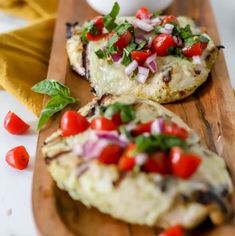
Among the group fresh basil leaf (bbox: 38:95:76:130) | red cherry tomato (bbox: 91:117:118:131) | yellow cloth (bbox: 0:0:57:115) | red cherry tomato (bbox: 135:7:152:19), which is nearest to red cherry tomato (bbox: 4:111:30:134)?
yellow cloth (bbox: 0:0:57:115)

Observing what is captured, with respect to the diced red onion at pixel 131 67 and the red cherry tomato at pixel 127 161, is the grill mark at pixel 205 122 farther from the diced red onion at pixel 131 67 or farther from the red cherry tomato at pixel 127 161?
the red cherry tomato at pixel 127 161

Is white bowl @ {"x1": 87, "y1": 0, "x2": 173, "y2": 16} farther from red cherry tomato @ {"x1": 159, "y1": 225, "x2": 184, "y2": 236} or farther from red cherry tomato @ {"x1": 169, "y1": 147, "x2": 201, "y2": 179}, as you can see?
red cherry tomato @ {"x1": 159, "y1": 225, "x2": 184, "y2": 236}

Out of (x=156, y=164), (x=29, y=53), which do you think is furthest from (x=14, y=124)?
(x=156, y=164)

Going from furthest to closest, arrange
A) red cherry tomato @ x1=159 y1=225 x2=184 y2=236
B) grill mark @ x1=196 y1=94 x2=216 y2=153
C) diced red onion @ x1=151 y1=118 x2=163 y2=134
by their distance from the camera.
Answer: grill mark @ x1=196 y1=94 x2=216 y2=153 → diced red onion @ x1=151 y1=118 x2=163 y2=134 → red cherry tomato @ x1=159 y1=225 x2=184 y2=236

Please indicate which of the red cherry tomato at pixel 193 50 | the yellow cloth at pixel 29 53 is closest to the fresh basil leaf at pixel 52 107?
the yellow cloth at pixel 29 53

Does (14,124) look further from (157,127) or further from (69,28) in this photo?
(157,127)

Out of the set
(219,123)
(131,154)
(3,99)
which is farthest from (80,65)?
(131,154)
